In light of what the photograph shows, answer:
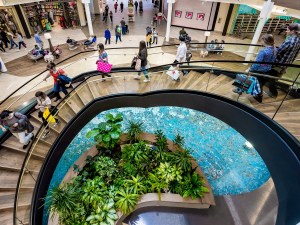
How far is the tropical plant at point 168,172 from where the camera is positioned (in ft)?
20.7

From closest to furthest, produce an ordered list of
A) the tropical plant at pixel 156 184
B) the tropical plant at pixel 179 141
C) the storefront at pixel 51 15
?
the tropical plant at pixel 156 184 < the tropical plant at pixel 179 141 < the storefront at pixel 51 15

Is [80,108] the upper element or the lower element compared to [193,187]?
upper

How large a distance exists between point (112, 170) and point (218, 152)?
13.0 ft

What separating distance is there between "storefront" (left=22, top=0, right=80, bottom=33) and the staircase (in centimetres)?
965

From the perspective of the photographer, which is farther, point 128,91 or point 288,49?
point 128,91

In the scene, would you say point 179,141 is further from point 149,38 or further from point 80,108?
point 149,38

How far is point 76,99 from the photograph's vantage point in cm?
687

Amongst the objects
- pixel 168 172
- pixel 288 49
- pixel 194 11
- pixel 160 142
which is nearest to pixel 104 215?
pixel 168 172

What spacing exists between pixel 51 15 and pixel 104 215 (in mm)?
14357

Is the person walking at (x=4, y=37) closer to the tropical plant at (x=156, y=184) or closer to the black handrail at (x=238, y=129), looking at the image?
the black handrail at (x=238, y=129)

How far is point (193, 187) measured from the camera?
20.6 ft

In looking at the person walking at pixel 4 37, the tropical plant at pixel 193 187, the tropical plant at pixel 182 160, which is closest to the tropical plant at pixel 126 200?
the tropical plant at pixel 193 187

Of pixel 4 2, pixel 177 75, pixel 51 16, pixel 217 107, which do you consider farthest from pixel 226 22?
pixel 4 2

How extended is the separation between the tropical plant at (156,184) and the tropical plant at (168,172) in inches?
5.1
